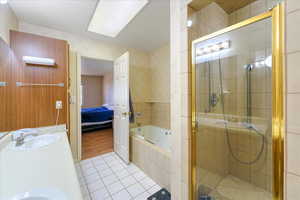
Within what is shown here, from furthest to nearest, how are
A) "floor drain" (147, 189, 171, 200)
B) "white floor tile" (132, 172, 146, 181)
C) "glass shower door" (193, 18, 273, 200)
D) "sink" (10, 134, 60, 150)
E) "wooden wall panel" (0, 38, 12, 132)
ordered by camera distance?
1. "white floor tile" (132, 172, 146, 181)
2. "floor drain" (147, 189, 171, 200)
3. "wooden wall panel" (0, 38, 12, 132)
4. "glass shower door" (193, 18, 273, 200)
5. "sink" (10, 134, 60, 150)

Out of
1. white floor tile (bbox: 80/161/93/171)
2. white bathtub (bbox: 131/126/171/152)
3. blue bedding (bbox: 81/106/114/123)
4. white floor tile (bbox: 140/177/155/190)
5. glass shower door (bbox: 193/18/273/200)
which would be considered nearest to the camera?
glass shower door (bbox: 193/18/273/200)

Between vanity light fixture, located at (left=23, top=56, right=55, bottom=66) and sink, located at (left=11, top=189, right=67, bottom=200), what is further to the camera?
vanity light fixture, located at (left=23, top=56, right=55, bottom=66)

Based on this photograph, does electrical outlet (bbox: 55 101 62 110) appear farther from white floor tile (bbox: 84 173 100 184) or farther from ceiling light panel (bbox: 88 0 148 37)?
ceiling light panel (bbox: 88 0 148 37)

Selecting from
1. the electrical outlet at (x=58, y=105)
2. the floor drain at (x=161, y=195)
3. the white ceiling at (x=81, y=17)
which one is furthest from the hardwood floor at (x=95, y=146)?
the white ceiling at (x=81, y=17)

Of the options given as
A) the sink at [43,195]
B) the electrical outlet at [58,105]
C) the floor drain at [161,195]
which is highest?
the electrical outlet at [58,105]

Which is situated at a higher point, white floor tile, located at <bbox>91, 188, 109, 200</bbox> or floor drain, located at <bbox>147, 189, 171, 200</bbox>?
floor drain, located at <bbox>147, 189, 171, 200</bbox>

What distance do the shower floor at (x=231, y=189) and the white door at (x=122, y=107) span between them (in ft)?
4.75

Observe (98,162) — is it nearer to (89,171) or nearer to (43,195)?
(89,171)

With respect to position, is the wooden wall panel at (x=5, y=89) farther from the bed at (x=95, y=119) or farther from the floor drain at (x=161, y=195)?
the bed at (x=95, y=119)

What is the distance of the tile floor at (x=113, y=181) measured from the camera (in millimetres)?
1614

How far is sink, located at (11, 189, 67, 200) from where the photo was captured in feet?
2.05

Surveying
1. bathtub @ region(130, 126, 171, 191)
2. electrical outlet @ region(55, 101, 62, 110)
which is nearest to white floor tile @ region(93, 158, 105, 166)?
bathtub @ region(130, 126, 171, 191)

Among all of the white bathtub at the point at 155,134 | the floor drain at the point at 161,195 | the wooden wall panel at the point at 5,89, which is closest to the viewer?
the wooden wall panel at the point at 5,89

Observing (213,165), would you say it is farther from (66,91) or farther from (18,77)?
(18,77)
